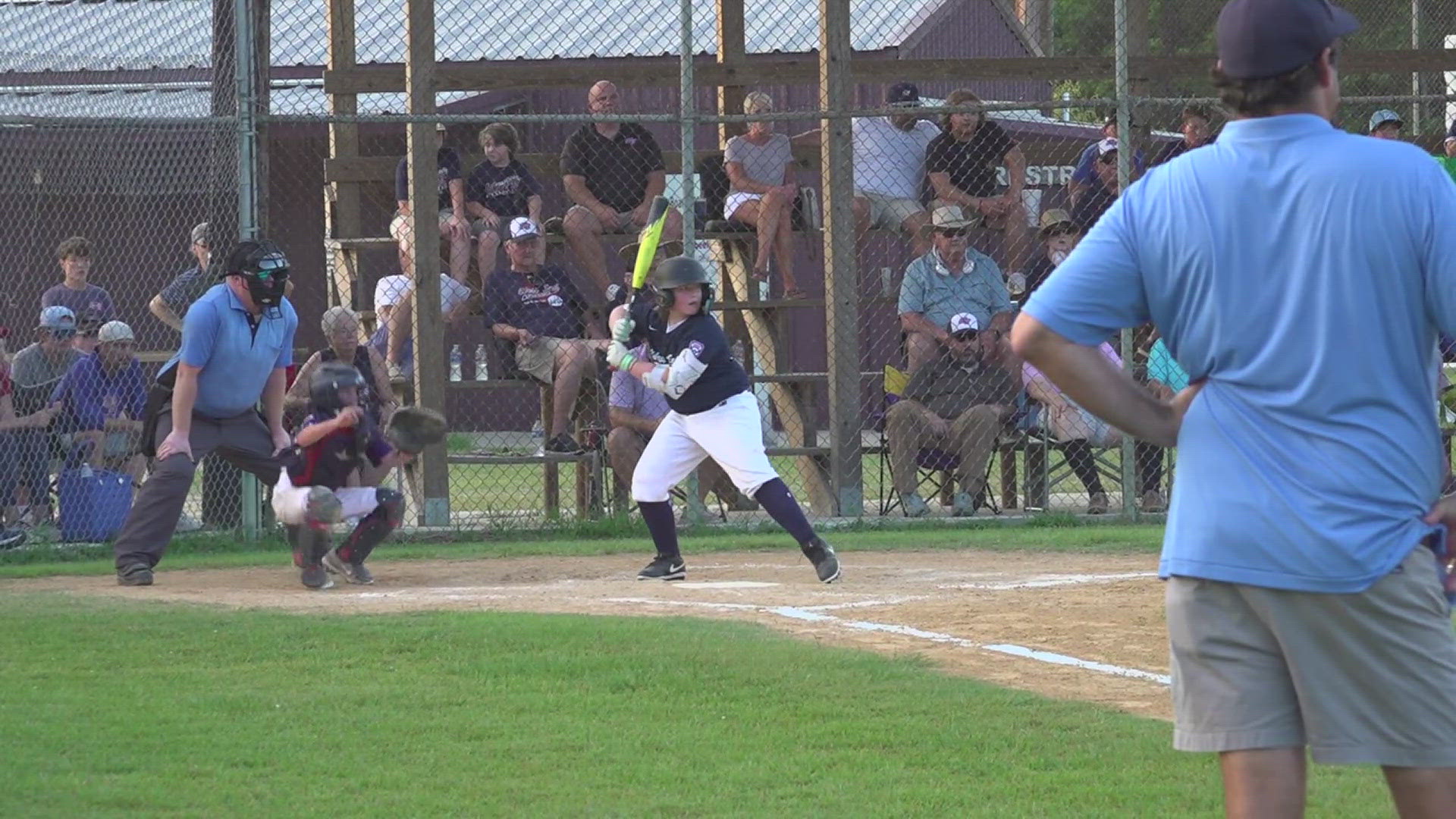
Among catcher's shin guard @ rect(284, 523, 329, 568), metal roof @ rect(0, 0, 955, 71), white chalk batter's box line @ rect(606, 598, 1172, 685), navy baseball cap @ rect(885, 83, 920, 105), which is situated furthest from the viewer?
metal roof @ rect(0, 0, 955, 71)

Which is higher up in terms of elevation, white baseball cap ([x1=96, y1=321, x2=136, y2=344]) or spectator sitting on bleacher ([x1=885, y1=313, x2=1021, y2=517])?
white baseball cap ([x1=96, y1=321, x2=136, y2=344])

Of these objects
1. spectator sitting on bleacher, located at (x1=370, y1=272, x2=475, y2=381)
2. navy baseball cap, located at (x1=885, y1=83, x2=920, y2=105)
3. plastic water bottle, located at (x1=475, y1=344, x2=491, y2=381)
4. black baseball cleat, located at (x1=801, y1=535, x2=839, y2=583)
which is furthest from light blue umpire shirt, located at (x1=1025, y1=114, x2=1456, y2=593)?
plastic water bottle, located at (x1=475, y1=344, x2=491, y2=381)

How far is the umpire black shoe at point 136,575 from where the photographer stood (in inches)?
421

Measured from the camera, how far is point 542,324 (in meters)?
13.6

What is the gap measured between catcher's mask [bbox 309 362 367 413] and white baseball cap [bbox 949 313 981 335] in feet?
15.3

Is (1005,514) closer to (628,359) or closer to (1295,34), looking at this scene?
(628,359)

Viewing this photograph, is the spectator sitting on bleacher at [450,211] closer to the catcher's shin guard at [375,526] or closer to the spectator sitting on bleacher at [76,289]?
the spectator sitting on bleacher at [76,289]

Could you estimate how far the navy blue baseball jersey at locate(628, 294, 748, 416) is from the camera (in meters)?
10.4

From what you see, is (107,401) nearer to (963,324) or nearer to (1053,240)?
(963,324)

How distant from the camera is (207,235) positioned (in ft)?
42.1

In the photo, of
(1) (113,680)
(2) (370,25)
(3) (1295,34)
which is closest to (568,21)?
(2) (370,25)

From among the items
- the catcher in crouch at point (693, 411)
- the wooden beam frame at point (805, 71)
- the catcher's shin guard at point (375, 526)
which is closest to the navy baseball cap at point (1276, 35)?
the catcher in crouch at point (693, 411)

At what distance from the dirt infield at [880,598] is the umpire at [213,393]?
0.35 m

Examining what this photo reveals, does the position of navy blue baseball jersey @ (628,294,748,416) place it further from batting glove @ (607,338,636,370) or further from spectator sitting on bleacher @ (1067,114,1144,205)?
spectator sitting on bleacher @ (1067,114,1144,205)
